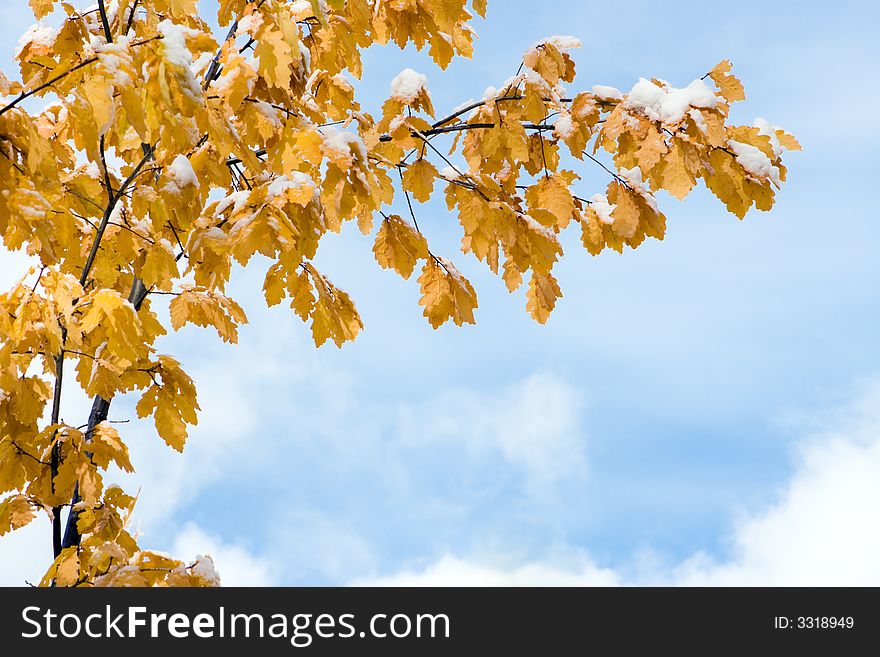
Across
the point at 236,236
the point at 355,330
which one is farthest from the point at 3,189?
the point at 355,330

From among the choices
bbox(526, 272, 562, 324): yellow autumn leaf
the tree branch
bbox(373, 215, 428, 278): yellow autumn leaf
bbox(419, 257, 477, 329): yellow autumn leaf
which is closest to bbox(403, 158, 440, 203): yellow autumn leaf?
bbox(373, 215, 428, 278): yellow autumn leaf

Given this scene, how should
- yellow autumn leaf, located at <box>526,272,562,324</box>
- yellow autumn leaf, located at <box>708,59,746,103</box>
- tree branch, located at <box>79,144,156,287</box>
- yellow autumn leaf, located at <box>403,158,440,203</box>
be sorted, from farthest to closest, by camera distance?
1. yellow autumn leaf, located at <box>526,272,562,324</box>
2. yellow autumn leaf, located at <box>403,158,440,203</box>
3. tree branch, located at <box>79,144,156,287</box>
4. yellow autumn leaf, located at <box>708,59,746,103</box>

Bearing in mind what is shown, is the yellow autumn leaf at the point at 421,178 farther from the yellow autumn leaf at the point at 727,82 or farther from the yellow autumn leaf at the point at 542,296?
the yellow autumn leaf at the point at 727,82

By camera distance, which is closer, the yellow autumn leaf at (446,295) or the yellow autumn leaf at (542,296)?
the yellow autumn leaf at (446,295)

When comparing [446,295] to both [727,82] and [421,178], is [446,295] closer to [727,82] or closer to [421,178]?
[421,178]

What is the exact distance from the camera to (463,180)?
4168 millimetres

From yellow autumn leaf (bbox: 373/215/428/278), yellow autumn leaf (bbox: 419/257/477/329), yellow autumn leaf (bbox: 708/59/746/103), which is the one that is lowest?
yellow autumn leaf (bbox: 419/257/477/329)

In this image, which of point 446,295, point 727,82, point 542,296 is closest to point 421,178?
point 446,295

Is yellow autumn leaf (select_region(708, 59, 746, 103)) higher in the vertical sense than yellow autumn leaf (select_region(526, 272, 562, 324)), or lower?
higher

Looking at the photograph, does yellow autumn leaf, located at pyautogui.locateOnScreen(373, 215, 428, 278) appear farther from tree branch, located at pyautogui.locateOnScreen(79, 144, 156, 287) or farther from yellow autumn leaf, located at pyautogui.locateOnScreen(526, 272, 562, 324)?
tree branch, located at pyautogui.locateOnScreen(79, 144, 156, 287)

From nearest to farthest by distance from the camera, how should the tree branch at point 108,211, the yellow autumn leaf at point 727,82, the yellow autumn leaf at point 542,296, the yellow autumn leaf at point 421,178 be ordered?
the yellow autumn leaf at point 727,82 → the tree branch at point 108,211 → the yellow autumn leaf at point 421,178 → the yellow autumn leaf at point 542,296

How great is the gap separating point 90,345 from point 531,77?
112 inches

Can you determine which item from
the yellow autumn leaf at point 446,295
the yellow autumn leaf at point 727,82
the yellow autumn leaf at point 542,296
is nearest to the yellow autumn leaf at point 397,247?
the yellow autumn leaf at point 446,295
